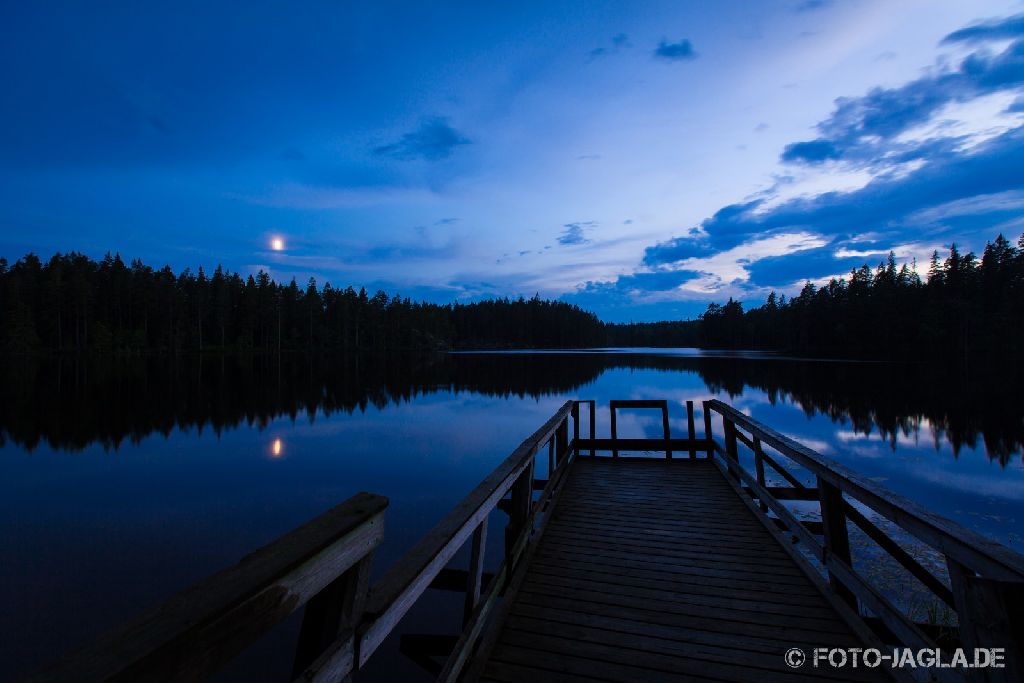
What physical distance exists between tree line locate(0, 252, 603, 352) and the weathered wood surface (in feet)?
280

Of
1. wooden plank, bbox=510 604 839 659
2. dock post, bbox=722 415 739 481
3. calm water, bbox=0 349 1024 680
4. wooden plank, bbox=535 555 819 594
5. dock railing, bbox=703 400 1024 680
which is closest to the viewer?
dock railing, bbox=703 400 1024 680

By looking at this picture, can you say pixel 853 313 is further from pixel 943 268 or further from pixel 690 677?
pixel 690 677

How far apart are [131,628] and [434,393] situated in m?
33.7

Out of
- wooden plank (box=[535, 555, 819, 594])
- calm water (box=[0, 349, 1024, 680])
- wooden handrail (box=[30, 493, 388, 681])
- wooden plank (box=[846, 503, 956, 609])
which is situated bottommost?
calm water (box=[0, 349, 1024, 680])

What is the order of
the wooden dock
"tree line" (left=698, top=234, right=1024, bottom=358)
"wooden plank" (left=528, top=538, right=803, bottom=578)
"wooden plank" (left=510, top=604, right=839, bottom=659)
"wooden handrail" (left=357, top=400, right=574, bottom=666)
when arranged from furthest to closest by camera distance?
"tree line" (left=698, top=234, right=1024, bottom=358)
"wooden plank" (left=528, top=538, right=803, bottom=578)
"wooden plank" (left=510, top=604, right=839, bottom=659)
"wooden handrail" (left=357, top=400, right=574, bottom=666)
the wooden dock

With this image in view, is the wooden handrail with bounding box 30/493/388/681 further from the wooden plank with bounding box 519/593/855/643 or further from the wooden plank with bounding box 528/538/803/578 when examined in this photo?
the wooden plank with bounding box 528/538/803/578

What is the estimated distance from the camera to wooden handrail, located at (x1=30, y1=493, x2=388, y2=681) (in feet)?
3.16

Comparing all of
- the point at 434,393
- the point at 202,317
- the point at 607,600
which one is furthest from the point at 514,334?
the point at 607,600

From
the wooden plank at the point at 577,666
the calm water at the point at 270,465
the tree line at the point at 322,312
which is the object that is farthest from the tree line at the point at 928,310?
the wooden plank at the point at 577,666

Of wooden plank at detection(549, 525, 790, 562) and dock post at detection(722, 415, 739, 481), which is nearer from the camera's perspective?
wooden plank at detection(549, 525, 790, 562)

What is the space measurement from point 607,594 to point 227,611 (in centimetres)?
443

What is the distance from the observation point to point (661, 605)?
4598 millimetres

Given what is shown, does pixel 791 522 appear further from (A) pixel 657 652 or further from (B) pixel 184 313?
(B) pixel 184 313

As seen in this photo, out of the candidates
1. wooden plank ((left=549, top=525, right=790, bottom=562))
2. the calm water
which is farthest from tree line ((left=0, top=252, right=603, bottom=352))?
wooden plank ((left=549, top=525, right=790, bottom=562))
